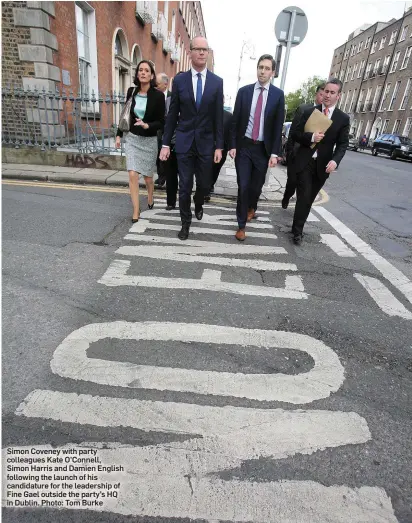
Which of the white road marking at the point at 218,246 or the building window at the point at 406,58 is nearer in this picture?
the white road marking at the point at 218,246

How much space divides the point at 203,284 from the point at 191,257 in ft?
2.14

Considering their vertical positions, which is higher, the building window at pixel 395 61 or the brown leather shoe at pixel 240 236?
the building window at pixel 395 61

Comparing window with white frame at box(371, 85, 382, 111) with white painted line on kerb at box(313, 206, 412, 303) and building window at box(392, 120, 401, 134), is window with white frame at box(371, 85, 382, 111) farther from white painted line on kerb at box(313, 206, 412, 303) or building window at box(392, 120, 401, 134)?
white painted line on kerb at box(313, 206, 412, 303)

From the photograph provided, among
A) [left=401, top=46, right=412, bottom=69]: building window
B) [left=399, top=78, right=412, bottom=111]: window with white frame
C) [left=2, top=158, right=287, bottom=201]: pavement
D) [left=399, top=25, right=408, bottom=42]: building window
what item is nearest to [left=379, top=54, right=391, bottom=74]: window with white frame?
[left=399, top=25, right=408, bottom=42]: building window

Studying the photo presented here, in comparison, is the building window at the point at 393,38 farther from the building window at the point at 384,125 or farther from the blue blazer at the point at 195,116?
the blue blazer at the point at 195,116

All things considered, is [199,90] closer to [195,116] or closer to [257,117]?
[195,116]

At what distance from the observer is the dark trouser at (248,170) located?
A: 4.23m

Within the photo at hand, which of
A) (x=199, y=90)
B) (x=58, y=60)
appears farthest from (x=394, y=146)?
(x=199, y=90)

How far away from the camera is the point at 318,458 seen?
1.58m

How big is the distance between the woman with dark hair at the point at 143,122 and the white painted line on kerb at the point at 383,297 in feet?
10.1

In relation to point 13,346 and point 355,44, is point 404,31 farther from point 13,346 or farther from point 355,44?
point 13,346

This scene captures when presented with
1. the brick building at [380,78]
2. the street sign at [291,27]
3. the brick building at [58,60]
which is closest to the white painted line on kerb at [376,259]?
the street sign at [291,27]

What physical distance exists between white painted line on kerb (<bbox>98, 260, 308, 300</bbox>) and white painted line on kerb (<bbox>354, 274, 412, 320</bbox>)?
688mm

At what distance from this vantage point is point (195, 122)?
4.00 m
